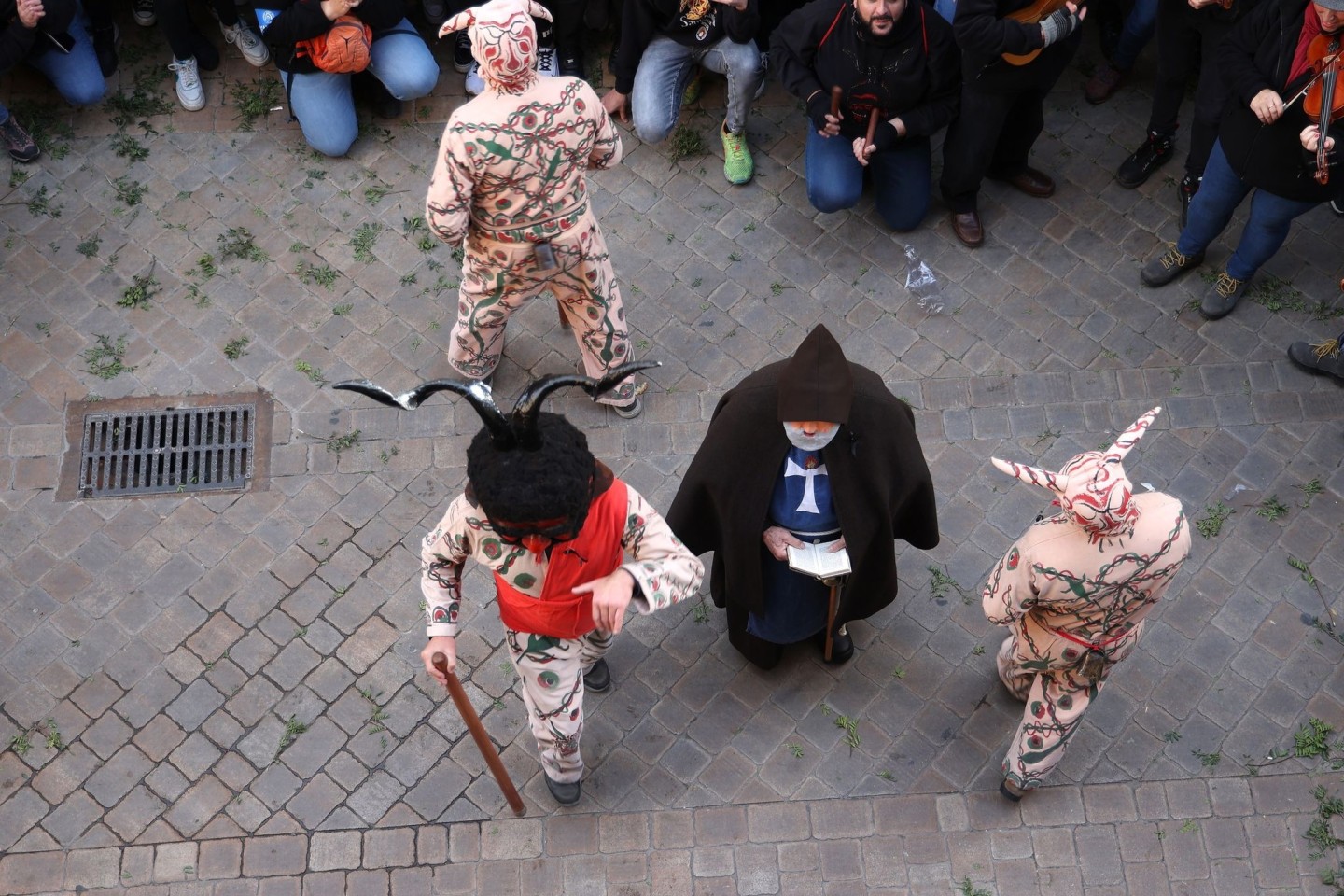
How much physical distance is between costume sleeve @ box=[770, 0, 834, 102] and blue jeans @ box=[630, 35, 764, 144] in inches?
14.0

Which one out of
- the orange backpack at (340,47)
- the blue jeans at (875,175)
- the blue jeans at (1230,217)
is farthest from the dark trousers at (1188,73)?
the orange backpack at (340,47)

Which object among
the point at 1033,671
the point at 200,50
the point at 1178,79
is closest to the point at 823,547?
the point at 1033,671

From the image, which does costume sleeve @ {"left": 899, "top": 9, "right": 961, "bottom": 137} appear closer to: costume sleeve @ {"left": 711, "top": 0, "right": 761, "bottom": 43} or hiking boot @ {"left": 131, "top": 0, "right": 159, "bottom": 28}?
costume sleeve @ {"left": 711, "top": 0, "right": 761, "bottom": 43}

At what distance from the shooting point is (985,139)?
245 inches

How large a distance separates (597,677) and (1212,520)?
8.96ft

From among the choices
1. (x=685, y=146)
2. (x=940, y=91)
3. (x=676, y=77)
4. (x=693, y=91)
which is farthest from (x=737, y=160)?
(x=940, y=91)

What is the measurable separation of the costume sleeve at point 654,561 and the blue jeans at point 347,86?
3.52 m

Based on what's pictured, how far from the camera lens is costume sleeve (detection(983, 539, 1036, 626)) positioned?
13.8 ft

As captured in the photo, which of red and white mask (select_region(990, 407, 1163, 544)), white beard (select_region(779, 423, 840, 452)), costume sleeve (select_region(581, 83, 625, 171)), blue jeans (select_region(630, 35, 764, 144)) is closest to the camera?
red and white mask (select_region(990, 407, 1163, 544))

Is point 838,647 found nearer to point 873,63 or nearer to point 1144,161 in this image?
point 873,63

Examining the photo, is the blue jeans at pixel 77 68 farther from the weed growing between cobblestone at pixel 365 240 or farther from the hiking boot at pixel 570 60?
the hiking boot at pixel 570 60

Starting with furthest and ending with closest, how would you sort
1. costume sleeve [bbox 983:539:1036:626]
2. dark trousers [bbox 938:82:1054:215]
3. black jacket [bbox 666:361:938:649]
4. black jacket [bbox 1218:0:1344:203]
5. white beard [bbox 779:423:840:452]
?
1. dark trousers [bbox 938:82:1054:215]
2. black jacket [bbox 1218:0:1344:203]
3. black jacket [bbox 666:361:938:649]
4. white beard [bbox 779:423:840:452]
5. costume sleeve [bbox 983:539:1036:626]

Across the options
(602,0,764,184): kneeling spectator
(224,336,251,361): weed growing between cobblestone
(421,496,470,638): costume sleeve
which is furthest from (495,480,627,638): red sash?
(602,0,764,184): kneeling spectator

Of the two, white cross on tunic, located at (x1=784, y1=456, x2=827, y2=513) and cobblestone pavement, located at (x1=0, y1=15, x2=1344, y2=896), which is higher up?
white cross on tunic, located at (x1=784, y1=456, x2=827, y2=513)
